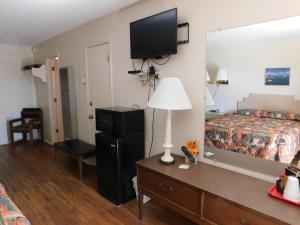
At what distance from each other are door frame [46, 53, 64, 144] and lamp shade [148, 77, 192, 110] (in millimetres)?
3349

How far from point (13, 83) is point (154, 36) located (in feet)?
14.4

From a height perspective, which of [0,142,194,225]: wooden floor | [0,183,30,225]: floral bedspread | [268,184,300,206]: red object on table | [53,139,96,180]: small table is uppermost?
[268,184,300,206]: red object on table

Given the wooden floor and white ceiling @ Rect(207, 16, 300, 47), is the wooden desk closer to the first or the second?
the wooden floor

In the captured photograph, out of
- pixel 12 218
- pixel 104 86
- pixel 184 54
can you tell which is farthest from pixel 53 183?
pixel 184 54

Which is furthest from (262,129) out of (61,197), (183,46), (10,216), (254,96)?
(61,197)

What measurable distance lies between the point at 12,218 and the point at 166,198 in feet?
3.66

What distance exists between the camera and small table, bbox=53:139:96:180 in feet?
10.1

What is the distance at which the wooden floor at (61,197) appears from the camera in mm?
2248

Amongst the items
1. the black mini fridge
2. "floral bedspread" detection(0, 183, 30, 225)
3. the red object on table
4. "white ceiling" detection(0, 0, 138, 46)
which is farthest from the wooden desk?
"white ceiling" detection(0, 0, 138, 46)

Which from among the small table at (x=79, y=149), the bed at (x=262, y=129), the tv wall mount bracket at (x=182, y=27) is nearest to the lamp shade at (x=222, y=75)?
the bed at (x=262, y=129)

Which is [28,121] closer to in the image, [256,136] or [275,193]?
[256,136]

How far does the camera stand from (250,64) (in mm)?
1751

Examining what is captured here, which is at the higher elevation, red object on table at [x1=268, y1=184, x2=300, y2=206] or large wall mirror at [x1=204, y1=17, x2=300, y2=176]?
large wall mirror at [x1=204, y1=17, x2=300, y2=176]

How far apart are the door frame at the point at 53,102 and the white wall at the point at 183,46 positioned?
1227 millimetres
